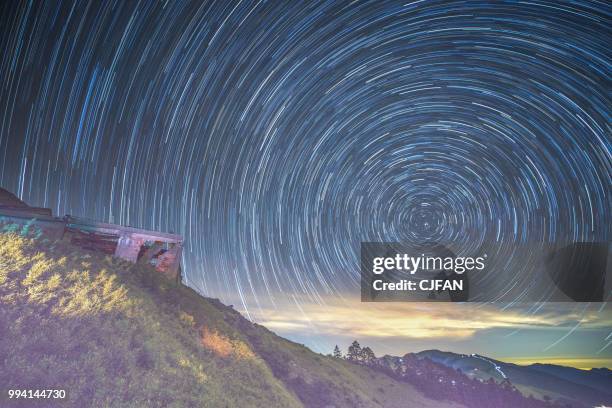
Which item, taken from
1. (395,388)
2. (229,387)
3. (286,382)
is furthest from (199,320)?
(395,388)

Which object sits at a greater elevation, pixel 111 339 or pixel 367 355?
pixel 111 339

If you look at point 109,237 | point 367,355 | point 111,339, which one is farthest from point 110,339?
point 367,355

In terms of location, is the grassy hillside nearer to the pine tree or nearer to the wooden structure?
the wooden structure

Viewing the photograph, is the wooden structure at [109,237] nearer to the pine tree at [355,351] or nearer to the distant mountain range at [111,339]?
the distant mountain range at [111,339]

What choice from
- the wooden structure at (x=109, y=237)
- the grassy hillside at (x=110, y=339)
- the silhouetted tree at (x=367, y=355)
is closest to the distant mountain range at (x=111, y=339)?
the grassy hillside at (x=110, y=339)

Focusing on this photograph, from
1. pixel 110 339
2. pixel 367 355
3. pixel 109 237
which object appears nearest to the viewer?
pixel 110 339

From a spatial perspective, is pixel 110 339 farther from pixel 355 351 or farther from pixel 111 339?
pixel 355 351

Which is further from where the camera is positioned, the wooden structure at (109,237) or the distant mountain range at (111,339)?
the wooden structure at (109,237)
